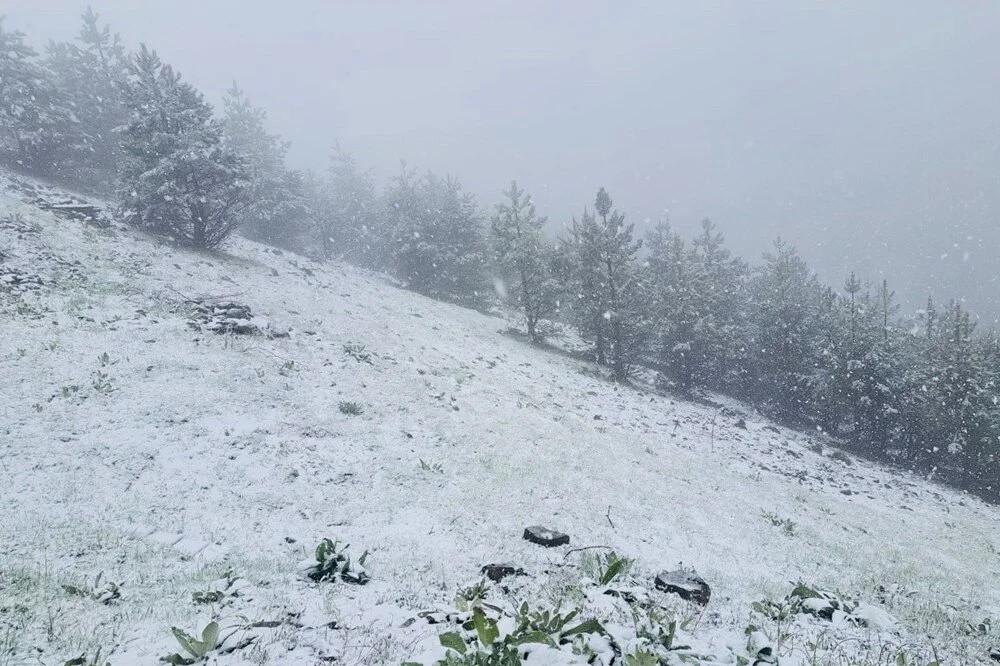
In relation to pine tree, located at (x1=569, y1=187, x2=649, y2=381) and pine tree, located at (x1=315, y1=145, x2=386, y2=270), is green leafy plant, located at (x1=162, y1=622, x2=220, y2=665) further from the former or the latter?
pine tree, located at (x1=315, y1=145, x2=386, y2=270)

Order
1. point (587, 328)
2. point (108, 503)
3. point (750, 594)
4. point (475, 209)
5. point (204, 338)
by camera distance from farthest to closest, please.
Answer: point (475, 209) < point (587, 328) < point (204, 338) < point (108, 503) < point (750, 594)

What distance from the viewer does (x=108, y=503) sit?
24.6ft

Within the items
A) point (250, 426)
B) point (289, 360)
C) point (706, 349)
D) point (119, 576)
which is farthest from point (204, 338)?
point (706, 349)

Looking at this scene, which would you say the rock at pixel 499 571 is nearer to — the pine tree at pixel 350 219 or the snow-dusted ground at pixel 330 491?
the snow-dusted ground at pixel 330 491

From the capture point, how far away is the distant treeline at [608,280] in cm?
2352

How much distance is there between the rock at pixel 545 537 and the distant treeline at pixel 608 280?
20.1 meters

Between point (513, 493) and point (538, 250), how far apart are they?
2237 cm

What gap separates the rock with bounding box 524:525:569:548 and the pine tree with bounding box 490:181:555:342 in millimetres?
23036

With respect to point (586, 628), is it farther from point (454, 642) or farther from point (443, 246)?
point (443, 246)

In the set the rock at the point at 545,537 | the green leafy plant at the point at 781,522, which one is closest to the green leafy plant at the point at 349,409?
the rock at the point at 545,537

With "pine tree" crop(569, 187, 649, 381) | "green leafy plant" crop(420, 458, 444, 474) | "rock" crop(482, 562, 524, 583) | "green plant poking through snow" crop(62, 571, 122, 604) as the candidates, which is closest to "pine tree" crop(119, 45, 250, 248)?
"pine tree" crop(569, 187, 649, 381)

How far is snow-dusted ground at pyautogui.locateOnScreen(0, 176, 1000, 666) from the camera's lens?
5215 mm

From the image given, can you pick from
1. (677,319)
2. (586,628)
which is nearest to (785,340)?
(677,319)

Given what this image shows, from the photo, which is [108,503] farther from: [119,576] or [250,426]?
[250,426]
